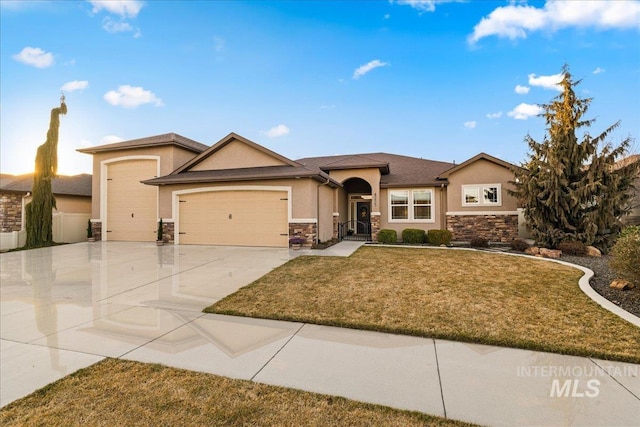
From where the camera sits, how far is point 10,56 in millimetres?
11172

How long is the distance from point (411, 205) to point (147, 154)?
1449 cm

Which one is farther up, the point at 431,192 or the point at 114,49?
the point at 114,49

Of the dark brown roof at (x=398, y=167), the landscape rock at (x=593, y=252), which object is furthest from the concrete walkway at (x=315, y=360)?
the dark brown roof at (x=398, y=167)

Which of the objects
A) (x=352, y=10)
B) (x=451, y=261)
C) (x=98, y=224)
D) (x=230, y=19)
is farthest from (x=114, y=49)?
(x=451, y=261)

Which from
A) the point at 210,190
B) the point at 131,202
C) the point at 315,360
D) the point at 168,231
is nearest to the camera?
the point at 315,360

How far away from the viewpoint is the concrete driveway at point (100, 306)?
10.8ft

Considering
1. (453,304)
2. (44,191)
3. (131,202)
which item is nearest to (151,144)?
(131,202)

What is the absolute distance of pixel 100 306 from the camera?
200 inches

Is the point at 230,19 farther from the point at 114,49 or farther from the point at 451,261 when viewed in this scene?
the point at 451,261

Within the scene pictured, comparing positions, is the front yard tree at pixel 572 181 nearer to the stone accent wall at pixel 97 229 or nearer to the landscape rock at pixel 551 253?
the landscape rock at pixel 551 253

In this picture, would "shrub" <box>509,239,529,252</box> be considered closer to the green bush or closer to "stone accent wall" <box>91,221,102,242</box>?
the green bush

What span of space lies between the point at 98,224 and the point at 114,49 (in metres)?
9.01

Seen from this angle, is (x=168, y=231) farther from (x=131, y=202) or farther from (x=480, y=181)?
(x=480, y=181)

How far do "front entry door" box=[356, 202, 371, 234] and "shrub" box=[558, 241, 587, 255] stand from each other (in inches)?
382
